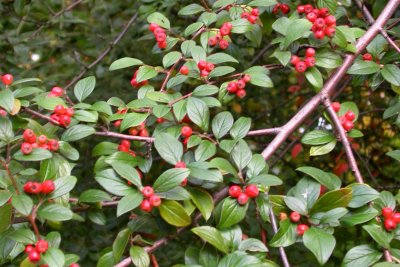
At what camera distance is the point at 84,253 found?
2.68 m

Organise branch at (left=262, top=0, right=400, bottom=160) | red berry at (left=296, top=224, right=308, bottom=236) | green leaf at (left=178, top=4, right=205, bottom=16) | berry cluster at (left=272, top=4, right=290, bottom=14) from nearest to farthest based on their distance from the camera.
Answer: red berry at (left=296, top=224, right=308, bottom=236), branch at (left=262, top=0, right=400, bottom=160), green leaf at (left=178, top=4, right=205, bottom=16), berry cluster at (left=272, top=4, right=290, bottom=14)

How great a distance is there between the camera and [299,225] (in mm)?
1381

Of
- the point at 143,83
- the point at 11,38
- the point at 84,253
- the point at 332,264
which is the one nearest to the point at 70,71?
the point at 11,38

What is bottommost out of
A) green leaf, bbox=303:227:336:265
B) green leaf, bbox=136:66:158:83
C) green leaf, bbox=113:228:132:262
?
green leaf, bbox=113:228:132:262

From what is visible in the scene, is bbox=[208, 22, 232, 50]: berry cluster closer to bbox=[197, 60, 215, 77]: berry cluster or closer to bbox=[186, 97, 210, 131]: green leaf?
bbox=[197, 60, 215, 77]: berry cluster

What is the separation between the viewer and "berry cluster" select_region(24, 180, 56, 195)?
4.33 feet

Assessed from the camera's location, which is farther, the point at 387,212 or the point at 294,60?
the point at 294,60

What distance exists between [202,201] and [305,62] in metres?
0.57

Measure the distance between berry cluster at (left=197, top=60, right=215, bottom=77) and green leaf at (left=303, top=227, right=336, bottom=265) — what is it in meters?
0.59

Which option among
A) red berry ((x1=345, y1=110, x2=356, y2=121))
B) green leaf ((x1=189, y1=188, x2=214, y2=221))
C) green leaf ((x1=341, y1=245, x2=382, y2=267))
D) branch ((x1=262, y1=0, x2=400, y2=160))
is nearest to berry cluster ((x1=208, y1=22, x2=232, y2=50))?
branch ((x1=262, y1=0, x2=400, y2=160))

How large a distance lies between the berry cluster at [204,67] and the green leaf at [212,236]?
0.53 metres

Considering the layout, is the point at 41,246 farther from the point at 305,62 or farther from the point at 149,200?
the point at 305,62

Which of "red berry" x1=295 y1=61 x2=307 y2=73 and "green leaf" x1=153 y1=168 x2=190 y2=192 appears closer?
"green leaf" x1=153 y1=168 x2=190 y2=192

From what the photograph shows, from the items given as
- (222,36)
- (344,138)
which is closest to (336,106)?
(344,138)
